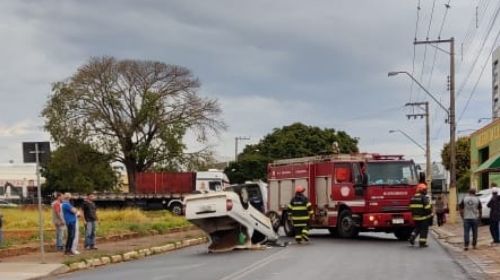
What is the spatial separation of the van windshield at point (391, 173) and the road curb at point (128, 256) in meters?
6.49

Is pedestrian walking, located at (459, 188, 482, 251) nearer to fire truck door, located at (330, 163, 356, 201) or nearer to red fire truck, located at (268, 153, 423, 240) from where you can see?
red fire truck, located at (268, 153, 423, 240)

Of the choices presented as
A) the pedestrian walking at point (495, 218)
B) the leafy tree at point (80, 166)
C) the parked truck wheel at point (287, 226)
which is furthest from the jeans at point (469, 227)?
the leafy tree at point (80, 166)

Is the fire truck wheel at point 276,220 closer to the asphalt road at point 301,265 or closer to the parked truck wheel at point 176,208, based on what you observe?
the asphalt road at point 301,265

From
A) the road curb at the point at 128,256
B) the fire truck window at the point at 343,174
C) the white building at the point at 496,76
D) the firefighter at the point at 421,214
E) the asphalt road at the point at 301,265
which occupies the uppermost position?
the white building at the point at 496,76

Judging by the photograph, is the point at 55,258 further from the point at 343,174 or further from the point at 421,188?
the point at 421,188

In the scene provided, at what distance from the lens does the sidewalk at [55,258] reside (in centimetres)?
1602

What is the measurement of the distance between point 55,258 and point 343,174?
9366 millimetres

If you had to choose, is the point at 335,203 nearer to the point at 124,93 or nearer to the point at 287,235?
the point at 287,235

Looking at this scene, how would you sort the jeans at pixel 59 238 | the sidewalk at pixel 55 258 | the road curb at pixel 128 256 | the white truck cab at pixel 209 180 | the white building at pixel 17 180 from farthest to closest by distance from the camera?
the white building at pixel 17 180
the white truck cab at pixel 209 180
the jeans at pixel 59 238
the road curb at pixel 128 256
the sidewalk at pixel 55 258

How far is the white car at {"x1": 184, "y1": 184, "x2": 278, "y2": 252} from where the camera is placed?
20.0m

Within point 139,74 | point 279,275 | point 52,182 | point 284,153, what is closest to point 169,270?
point 279,275

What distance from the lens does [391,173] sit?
23.1m

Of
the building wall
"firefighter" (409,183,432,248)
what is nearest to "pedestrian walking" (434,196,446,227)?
the building wall

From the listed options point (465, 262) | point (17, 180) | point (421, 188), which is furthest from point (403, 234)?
point (17, 180)
